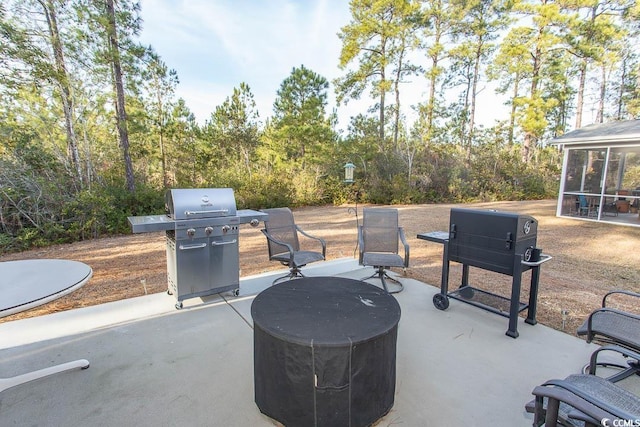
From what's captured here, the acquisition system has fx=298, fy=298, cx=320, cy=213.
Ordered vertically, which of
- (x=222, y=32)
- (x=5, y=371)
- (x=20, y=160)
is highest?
(x=222, y=32)

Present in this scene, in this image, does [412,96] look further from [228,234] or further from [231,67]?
[228,234]

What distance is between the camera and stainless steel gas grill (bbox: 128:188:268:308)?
282cm

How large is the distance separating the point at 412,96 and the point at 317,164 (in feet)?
24.9

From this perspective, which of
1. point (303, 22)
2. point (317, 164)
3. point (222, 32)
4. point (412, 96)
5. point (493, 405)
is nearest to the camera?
point (493, 405)

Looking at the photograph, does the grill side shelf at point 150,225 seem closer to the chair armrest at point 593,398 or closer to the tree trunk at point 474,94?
the chair armrest at point 593,398

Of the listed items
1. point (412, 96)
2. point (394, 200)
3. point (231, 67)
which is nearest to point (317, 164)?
point (394, 200)

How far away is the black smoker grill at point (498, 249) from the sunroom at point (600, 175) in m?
8.26

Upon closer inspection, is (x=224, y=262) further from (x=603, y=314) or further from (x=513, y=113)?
(x=513, y=113)

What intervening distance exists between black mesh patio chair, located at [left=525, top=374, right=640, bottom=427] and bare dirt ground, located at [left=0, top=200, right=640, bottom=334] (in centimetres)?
169

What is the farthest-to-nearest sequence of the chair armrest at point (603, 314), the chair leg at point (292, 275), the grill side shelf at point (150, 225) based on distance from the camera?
the chair leg at point (292, 275) → the grill side shelf at point (150, 225) → the chair armrest at point (603, 314)

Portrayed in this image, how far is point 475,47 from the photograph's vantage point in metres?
15.8

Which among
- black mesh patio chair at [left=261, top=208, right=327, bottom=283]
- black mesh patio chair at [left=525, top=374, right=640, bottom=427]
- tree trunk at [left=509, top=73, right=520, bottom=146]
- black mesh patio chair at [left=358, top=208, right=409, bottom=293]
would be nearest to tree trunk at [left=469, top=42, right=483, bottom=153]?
tree trunk at [left=509, top=73, right=520, bottom=146]

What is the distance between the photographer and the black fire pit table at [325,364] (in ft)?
4.64

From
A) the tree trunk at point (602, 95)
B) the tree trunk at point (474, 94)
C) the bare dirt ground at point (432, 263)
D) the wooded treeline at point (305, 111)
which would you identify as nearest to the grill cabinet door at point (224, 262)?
the bare dirt ground at point (432, 263)
